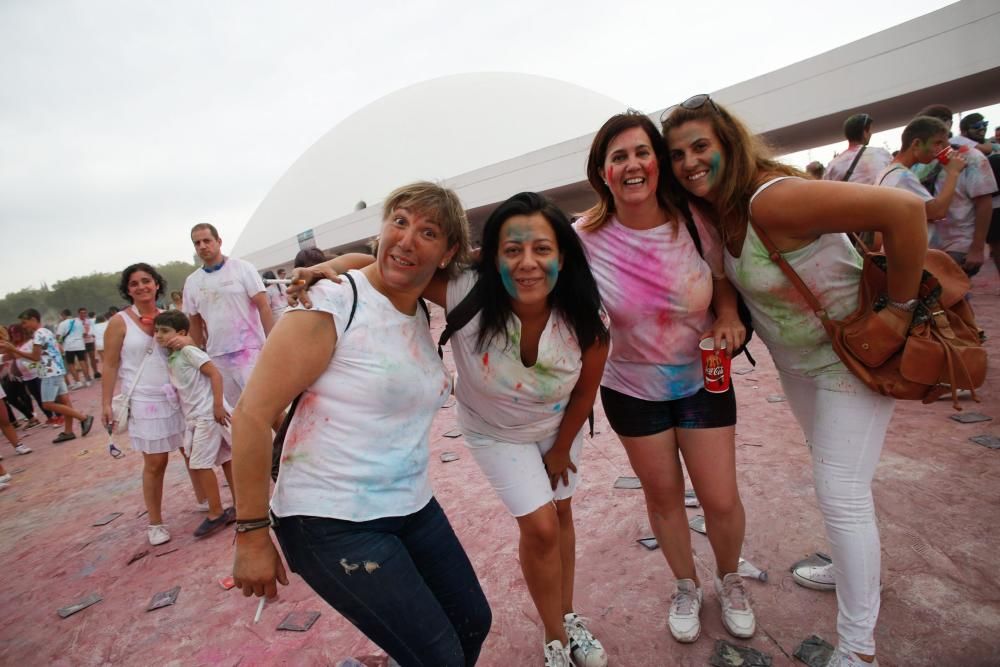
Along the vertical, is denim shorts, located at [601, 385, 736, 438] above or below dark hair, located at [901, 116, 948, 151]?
below

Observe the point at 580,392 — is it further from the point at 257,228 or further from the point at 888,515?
the point at 257,228

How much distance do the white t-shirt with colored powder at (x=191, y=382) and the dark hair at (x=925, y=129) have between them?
5855 mm

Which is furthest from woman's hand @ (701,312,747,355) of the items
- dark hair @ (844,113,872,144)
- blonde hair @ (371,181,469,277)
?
dark hair @ (844,113,872,144)

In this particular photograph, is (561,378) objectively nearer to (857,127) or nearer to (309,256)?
(309,256)

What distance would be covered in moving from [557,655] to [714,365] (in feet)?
4.59

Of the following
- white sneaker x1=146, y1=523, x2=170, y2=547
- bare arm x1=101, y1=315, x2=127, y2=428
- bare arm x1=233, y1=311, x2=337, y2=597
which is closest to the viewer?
bare arm x1=233, y1=311, x2=337, y2=597

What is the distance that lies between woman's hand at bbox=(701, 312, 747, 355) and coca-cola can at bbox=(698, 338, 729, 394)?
2cm

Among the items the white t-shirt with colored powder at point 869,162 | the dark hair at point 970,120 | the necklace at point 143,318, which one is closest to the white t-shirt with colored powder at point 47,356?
the necklace at point 143,318

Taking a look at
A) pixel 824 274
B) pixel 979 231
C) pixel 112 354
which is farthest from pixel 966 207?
pixel 112 354

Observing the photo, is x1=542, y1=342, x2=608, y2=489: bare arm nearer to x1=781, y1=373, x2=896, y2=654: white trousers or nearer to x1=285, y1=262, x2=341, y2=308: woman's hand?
x1=781, y1=373, x2=896, y2=654: white trousers

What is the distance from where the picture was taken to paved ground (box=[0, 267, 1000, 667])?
2131mm

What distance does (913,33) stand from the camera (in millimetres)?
9562

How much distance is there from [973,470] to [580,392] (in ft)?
9.45

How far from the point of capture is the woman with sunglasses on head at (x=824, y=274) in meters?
1.61
